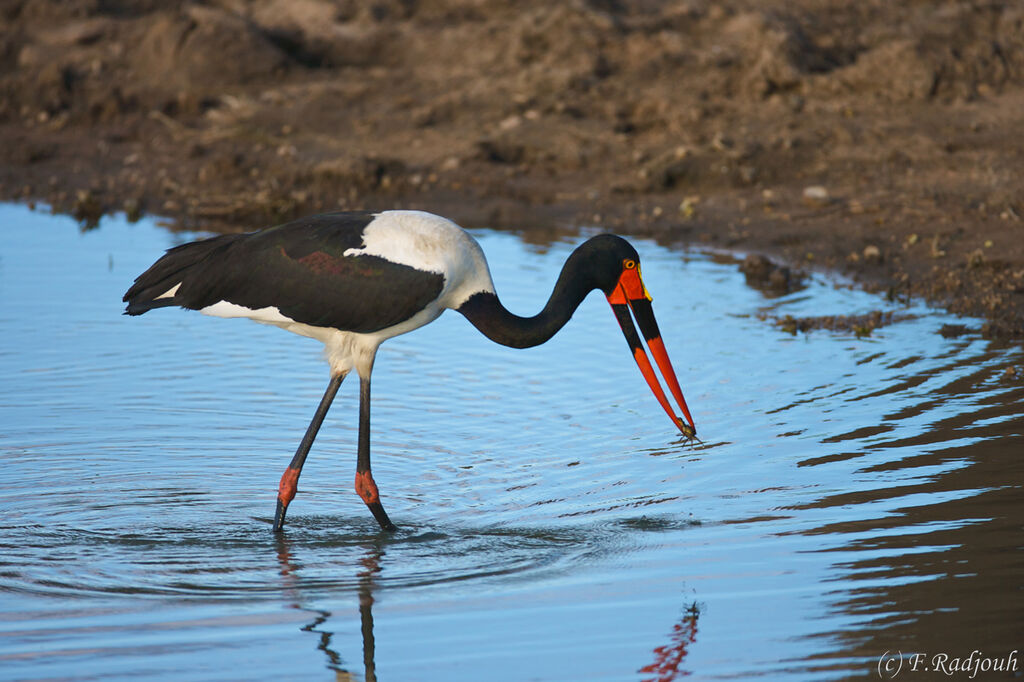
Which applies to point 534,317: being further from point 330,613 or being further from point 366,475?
point 330,613

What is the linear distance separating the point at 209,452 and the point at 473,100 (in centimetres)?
661

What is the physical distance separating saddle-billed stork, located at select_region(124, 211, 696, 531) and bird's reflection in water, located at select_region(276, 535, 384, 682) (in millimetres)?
293

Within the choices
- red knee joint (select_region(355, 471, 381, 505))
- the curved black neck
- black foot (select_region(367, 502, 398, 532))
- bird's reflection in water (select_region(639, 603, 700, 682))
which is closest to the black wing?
the curved black neck

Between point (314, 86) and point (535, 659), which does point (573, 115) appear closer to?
point (314, 86)

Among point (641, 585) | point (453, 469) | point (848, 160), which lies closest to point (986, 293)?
point (848, 160)

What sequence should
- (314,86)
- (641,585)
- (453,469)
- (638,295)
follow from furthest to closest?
1. (314,86)
2. (453,469)
3. (638,295)
4. (641,585)

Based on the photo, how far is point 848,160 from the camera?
10445mm

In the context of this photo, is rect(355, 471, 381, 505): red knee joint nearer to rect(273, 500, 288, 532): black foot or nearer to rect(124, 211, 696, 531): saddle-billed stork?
rect(124, 211, 696, 531): saddle-billed stork

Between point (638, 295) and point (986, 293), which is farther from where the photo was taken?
point (986, 293)

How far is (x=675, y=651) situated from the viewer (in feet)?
12.9

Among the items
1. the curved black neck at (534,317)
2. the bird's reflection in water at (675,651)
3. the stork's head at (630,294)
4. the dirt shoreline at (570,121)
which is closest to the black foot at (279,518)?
the curved black neck at (534,317)

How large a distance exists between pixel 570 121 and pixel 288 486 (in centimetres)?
690

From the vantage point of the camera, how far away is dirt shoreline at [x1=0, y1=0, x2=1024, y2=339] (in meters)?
9.84

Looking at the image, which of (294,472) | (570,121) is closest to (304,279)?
(294,472)
